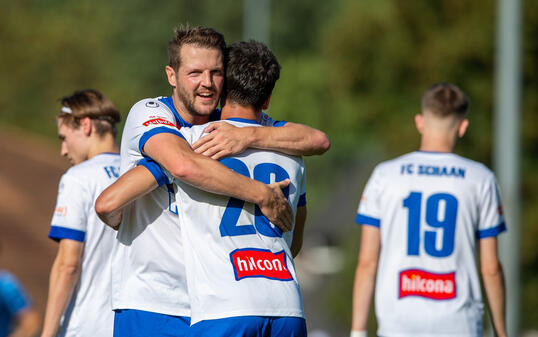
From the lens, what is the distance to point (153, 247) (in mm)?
4316

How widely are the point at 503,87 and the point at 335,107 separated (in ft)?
100

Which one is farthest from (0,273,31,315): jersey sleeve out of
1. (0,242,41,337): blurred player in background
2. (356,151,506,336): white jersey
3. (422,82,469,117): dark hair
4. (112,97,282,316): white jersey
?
(422,82,469,117): dark hair

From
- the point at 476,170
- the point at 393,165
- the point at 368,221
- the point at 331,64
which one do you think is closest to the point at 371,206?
the point at 368,221

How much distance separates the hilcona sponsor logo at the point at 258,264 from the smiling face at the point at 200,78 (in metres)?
0.80

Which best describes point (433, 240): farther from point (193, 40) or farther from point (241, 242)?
point (193, 40)

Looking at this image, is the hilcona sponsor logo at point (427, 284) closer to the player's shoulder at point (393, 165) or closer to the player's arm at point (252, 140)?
the player's shoulder at point (393, 165)

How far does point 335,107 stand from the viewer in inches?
1634

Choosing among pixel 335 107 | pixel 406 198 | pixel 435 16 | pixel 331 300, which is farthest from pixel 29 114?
pixel 406 198

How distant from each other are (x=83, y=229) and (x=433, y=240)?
2.22m

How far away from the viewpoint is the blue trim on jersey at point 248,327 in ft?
12.6

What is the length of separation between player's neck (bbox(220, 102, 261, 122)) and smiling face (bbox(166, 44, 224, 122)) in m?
0.08

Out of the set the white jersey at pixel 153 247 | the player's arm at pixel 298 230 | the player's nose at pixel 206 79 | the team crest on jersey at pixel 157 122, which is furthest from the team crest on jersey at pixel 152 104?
the player's arm at pixel 298 230

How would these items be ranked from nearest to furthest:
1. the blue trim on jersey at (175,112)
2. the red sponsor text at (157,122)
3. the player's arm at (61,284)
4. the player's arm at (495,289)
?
the red sponsor text at (157,122) < the blue trim on jersey at (175,112) < the player's arm at (61,284) < the player's arm at (495,289)

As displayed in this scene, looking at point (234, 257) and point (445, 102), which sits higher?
point (445, 102)
